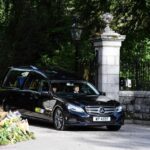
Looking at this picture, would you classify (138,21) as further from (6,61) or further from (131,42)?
(6,61)

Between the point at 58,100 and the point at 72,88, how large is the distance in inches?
44.5

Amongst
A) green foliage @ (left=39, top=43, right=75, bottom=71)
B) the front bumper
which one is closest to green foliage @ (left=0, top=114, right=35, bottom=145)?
the front bumper

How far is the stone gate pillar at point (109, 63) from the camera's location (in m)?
23.5

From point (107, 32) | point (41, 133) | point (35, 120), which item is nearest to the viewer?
point (41, 133)

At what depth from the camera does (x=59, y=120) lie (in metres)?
18.5

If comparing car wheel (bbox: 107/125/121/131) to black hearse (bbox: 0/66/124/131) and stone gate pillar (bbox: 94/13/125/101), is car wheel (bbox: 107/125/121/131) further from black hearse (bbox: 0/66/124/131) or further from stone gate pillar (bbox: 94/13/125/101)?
stone gate pillar (bbox: 94/13/125/101)

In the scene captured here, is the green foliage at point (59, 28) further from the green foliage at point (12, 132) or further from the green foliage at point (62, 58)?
the green foliage at point (12, 132)

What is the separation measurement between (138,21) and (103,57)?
274 inches

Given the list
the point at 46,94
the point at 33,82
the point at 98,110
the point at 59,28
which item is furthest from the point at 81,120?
the point at 59,28

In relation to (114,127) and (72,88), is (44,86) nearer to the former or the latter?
(72,88)

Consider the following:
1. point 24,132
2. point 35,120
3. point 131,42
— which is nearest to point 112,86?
point 35,120

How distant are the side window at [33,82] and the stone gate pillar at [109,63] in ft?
12.3

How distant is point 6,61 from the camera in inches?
1227

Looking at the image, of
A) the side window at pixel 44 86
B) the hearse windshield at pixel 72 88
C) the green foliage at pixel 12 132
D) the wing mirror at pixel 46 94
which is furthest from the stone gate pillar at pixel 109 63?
the green foliage at pixel 12 132
